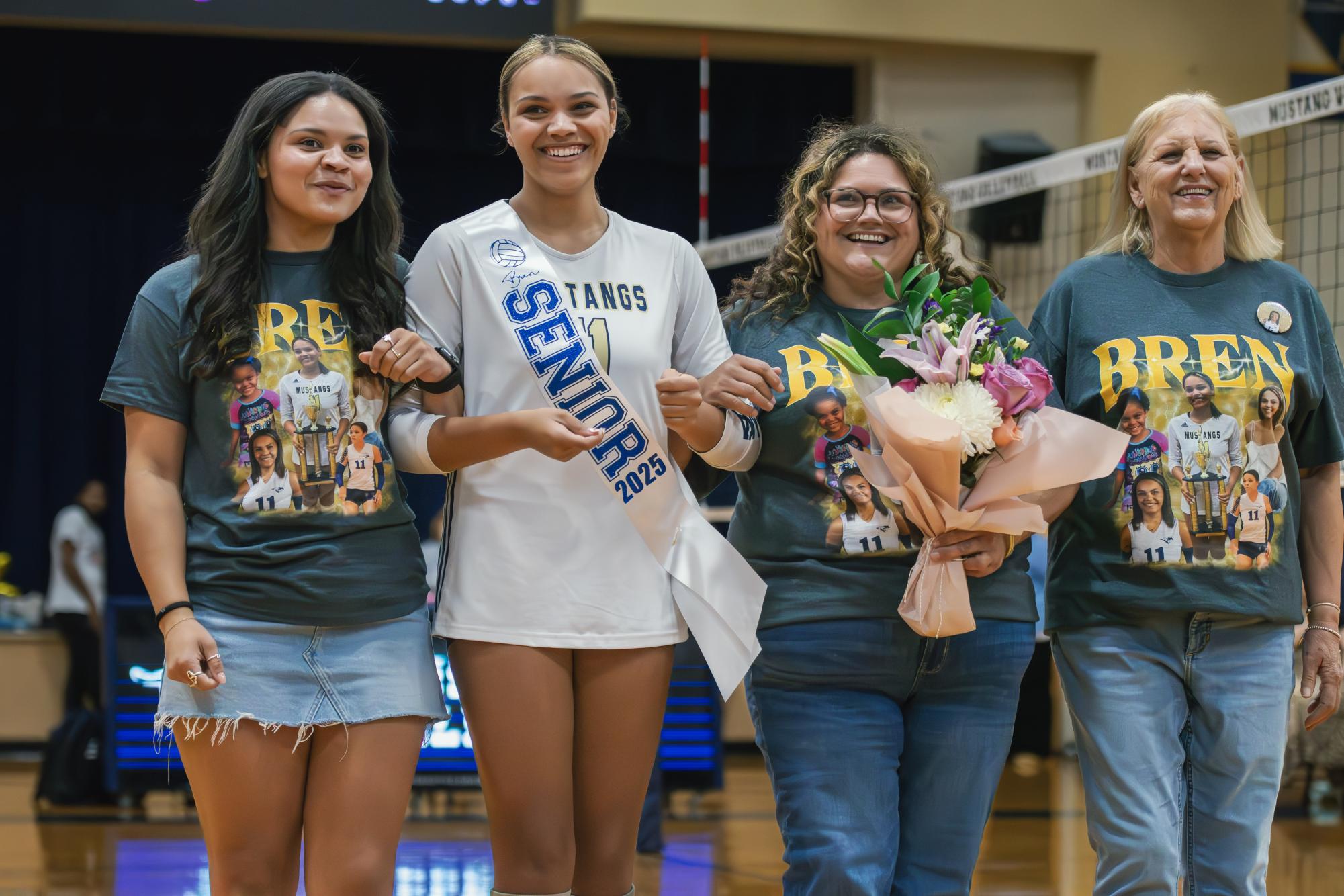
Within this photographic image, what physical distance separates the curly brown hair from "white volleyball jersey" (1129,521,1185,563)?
0.50 metres

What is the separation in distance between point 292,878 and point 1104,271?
5.75ft

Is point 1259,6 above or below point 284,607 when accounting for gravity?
above

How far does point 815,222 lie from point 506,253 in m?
0.57

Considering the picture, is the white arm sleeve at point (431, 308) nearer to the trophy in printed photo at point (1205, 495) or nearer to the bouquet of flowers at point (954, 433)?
the bouquet of flowers at point (954, 433)

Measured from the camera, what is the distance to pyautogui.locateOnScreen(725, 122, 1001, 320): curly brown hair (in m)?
2.60

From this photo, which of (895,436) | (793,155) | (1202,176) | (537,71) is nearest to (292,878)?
(895,436)

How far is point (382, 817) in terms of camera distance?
2270mm

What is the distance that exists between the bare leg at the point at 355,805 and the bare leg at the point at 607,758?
11.1 inches

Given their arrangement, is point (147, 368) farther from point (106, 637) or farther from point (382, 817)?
point (106, 637)

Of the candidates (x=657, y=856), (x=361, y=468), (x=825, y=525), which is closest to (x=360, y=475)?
(x=361, y=468)

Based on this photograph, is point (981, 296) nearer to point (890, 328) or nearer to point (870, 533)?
point (890, 328)

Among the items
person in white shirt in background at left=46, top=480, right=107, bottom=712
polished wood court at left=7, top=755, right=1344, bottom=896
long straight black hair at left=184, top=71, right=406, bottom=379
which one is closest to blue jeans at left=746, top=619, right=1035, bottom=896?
long straight black hair at left=184, top=71, right=406, bottom=379

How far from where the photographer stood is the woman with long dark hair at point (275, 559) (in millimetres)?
2246

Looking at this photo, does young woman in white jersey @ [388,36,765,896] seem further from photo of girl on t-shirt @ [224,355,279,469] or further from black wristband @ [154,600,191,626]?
black wristband @ [154,600,191,626]
